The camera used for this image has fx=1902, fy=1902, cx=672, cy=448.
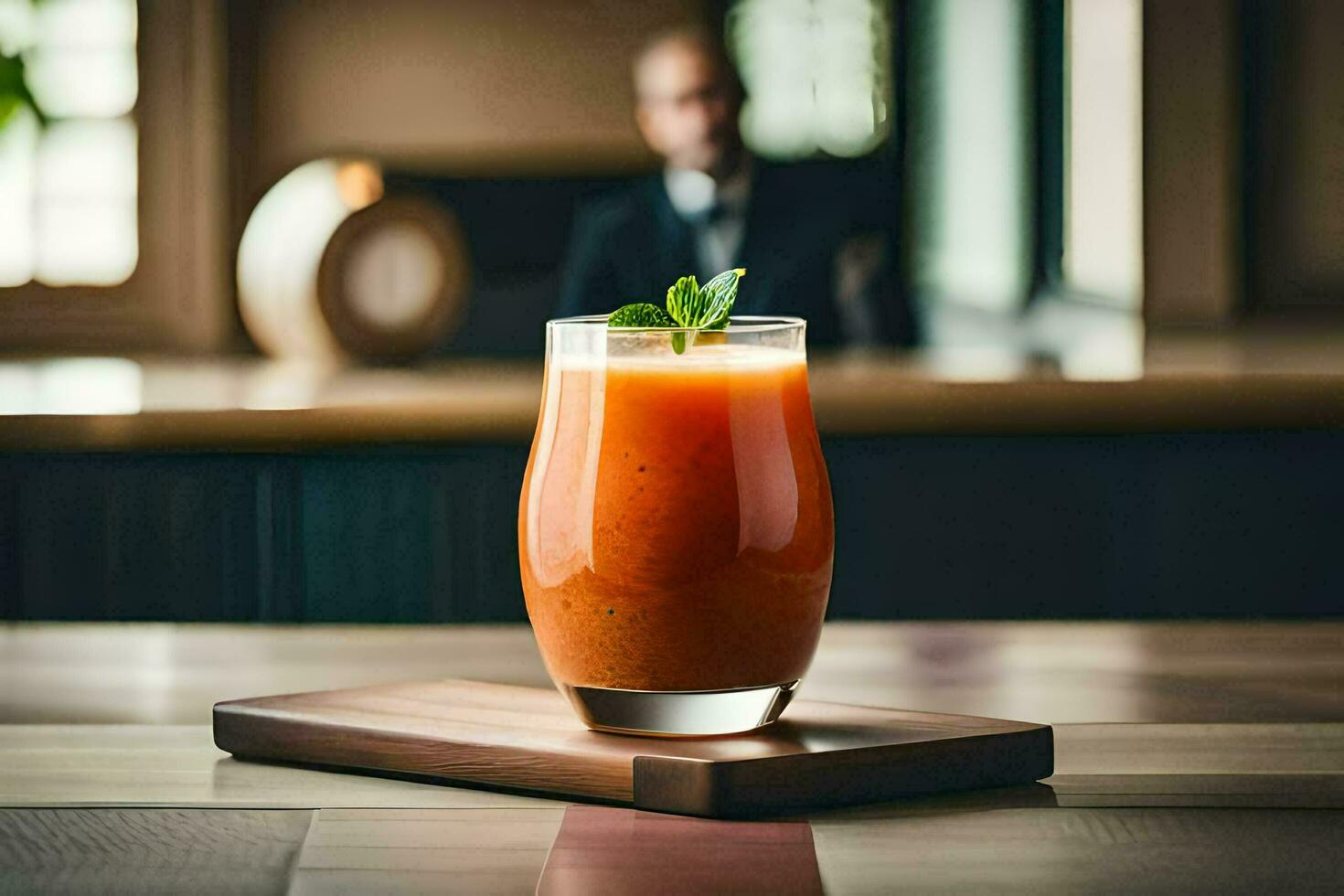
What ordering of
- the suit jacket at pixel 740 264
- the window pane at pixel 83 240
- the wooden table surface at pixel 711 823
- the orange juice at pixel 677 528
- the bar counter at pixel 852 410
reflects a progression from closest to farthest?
1. the wooden table surface at pixel 711 823
2. the orange juice at pixel 677 528
3. the bar counter at pixel 852 410
4. the suit jacket at pixel 740 264
5. the window pane at pixel 83 240

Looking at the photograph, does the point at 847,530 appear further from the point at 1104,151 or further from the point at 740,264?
the point at 1104,151

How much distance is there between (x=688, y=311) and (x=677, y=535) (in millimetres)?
90

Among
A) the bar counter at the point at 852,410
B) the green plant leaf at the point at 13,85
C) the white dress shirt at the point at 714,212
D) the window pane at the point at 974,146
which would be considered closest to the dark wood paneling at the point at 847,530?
the bar counter at the point at 852,410

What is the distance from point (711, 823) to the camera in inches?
26.2

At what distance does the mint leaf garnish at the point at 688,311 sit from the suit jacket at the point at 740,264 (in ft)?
8.67

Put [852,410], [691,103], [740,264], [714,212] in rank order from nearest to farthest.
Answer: [852,410]
[691,103]
[740,264]
[714,212]

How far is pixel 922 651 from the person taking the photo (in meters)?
1.08

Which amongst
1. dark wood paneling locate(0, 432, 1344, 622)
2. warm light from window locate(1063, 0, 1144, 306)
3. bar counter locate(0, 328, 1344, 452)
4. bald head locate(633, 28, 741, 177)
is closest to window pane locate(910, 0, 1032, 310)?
warm light from window locate(1063, 0, 1144, 306)

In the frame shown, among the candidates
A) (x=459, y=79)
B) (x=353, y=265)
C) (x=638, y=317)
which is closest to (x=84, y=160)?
(x=459, y=79)

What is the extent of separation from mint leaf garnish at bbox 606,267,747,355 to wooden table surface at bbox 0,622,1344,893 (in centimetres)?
19

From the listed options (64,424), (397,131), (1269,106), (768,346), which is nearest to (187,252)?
(397,131)

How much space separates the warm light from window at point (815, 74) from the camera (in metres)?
4.15

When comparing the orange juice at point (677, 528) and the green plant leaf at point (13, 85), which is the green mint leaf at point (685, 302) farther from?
the green plant leaf at point (13, 85)

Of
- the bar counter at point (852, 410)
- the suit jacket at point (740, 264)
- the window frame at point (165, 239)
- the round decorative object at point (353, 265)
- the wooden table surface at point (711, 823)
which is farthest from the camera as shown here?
the window frame at point (165, 239)
